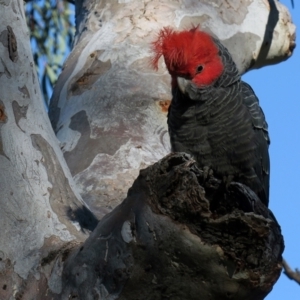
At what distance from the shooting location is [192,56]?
3041mm

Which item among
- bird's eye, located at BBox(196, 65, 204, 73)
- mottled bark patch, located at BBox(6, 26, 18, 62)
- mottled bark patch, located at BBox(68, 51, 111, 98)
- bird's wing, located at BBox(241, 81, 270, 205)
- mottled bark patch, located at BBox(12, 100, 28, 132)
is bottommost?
bird's wing, located at BBox(241, 81, 270, 205)

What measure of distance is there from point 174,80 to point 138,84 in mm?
262

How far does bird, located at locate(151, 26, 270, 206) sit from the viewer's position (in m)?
3.01

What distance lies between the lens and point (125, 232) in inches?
74.6

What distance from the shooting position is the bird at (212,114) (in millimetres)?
3014

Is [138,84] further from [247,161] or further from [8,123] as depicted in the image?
[8,123]

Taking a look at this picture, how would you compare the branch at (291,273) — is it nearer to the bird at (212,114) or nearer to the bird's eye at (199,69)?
the bird at (212,114)

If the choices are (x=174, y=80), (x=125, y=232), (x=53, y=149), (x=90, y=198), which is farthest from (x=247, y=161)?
(x=125, y=232)

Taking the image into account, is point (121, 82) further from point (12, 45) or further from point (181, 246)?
point (181, 246)

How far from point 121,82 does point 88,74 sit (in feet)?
0.69

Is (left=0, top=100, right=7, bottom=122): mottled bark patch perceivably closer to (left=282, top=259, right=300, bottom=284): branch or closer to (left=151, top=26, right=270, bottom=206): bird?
(left=151, top=26, right=270, bottom=206): bird

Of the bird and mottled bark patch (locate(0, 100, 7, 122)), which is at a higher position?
mottled bark patch (locate(0, 100, 7, 122))

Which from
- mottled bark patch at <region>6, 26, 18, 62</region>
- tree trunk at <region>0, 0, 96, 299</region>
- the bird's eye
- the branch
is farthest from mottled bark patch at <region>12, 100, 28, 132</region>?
the branch

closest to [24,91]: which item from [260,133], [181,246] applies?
[181,246]
